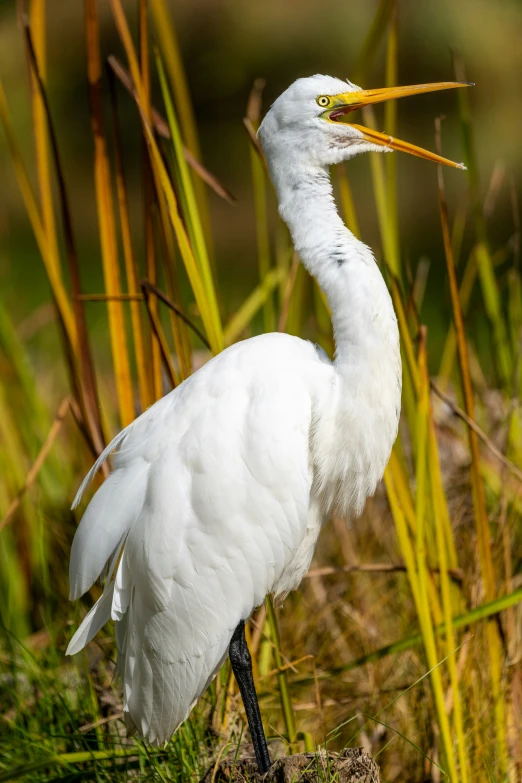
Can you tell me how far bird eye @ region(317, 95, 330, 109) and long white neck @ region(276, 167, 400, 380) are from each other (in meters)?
0.10

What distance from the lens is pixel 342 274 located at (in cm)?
136

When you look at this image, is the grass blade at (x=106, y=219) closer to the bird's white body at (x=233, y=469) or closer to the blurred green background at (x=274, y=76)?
the bird's white body at (x=233, y=469)

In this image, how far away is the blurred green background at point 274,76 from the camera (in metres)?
9.05

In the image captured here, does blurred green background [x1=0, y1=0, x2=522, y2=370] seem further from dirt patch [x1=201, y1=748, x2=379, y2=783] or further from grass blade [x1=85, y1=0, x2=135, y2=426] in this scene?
dirt patch [x1=201, y1=748, x2=379, y2=783]

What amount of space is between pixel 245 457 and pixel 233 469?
0.09 ft

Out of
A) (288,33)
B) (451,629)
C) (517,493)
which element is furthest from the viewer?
(288,33)

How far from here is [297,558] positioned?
1515 mm

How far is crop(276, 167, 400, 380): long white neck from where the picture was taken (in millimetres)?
1349

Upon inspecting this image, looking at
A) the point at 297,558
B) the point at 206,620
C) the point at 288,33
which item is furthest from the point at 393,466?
the point at 288,33

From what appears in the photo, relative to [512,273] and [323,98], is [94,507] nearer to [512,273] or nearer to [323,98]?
[323,98]

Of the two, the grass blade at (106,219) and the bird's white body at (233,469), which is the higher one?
the grass blade at (106,219)

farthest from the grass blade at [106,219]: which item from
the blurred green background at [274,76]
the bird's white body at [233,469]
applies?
the blurred green background at [274,76]

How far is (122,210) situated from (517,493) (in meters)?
0.97

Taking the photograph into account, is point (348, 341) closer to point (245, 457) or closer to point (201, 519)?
point (245, 457)
